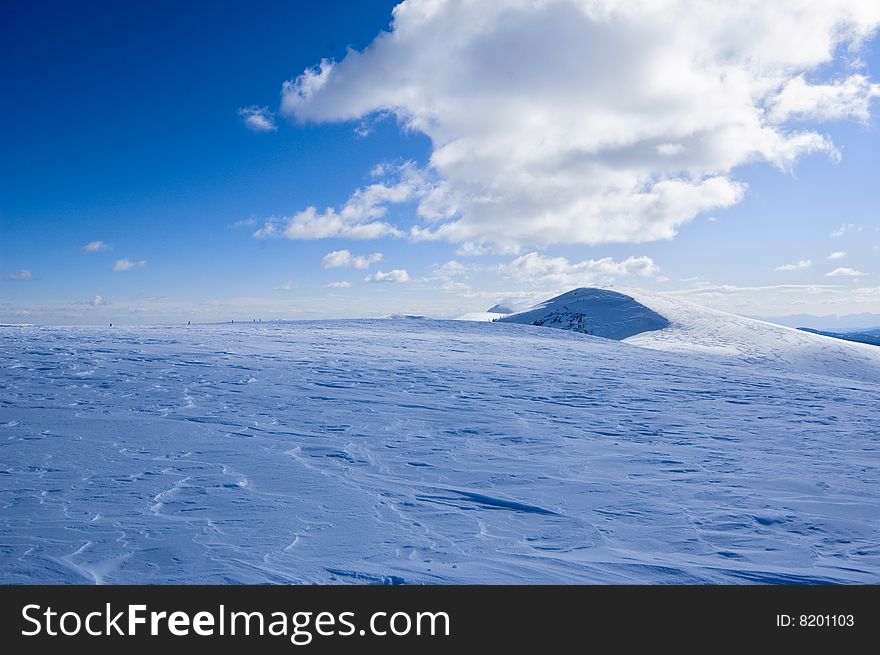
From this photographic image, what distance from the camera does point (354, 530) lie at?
4.16 metres

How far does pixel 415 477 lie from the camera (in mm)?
5504

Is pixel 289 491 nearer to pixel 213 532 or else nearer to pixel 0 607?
pixel 213 532

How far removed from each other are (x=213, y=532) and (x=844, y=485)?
6098 mm

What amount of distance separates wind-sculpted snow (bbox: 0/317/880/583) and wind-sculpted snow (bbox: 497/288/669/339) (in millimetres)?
44984

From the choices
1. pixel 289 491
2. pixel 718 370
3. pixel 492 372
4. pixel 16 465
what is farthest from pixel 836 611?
pixel 718 370

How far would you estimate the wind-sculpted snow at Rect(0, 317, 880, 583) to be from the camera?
368cm

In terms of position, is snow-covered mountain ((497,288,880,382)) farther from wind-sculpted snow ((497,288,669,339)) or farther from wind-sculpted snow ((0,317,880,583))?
wind-sculpted snow ((0,317,880,583))

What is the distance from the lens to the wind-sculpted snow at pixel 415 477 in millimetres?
3682

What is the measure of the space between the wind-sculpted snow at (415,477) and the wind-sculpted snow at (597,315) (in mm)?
44984

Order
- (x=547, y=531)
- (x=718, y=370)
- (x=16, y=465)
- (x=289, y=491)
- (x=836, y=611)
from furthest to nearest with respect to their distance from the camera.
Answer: (x=718, y=370)
(x=16, y=465)
(x=289, y=491)
(x=547, y=531)
(x=836, y=611)

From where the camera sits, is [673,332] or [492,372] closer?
[492,372]

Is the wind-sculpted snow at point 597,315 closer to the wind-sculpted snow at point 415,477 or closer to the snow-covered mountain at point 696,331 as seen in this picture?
the snow-covered mountain at point 696,331

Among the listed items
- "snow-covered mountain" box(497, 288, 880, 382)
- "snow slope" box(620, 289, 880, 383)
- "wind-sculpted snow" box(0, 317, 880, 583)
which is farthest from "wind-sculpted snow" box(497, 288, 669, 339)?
"wind-sculpted snow" box(0, 317, 880, 583)

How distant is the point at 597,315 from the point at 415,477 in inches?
2449
